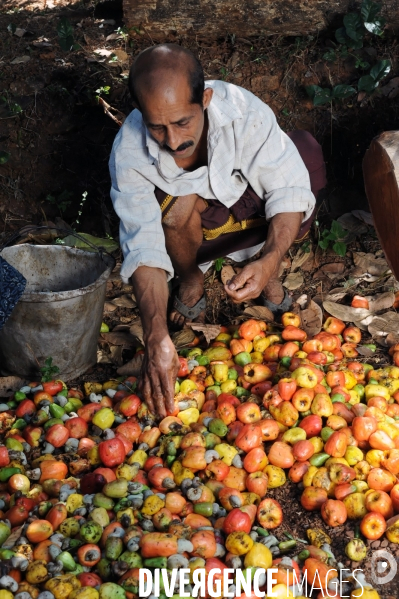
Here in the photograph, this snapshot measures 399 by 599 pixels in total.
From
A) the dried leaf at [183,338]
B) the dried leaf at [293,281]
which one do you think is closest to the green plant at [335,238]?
the dried leaf at [293,281]

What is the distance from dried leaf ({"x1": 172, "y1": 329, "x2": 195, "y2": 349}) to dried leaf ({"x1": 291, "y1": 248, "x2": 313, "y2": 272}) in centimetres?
88

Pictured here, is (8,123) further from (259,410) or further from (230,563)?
(230,563)

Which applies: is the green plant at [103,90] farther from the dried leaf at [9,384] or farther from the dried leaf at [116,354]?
the dried leaf at [9,384]

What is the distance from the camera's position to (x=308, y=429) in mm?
2836

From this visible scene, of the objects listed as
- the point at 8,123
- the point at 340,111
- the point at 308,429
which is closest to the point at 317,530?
the point at 308,429

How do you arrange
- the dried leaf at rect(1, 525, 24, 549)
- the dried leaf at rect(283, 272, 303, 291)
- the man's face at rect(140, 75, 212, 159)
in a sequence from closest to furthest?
the dried leaf at rect(1, 525, 24, 549) → the man's face at rect(140, 75, 212, 159) → the dried leaf at rect(283, 272, 303, 291)

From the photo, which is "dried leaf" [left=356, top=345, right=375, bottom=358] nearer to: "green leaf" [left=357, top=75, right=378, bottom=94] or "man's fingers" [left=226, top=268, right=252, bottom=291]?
"man's fingers" [left=226, top=268, right=252, bottom=291]

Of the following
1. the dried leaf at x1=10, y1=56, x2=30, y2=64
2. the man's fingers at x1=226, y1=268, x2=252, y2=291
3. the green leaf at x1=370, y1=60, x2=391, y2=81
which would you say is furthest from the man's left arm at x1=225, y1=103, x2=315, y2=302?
the dried leaf at x1=10, y1=56, x2=30, y2=64

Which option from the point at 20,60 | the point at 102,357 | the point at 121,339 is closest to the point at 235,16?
the point at 20,60

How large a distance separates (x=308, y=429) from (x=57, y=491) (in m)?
1.02

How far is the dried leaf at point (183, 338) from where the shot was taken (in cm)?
350

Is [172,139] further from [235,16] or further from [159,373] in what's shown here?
[235,16]

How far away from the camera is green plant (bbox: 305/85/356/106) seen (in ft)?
13.5

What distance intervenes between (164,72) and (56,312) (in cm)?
116
